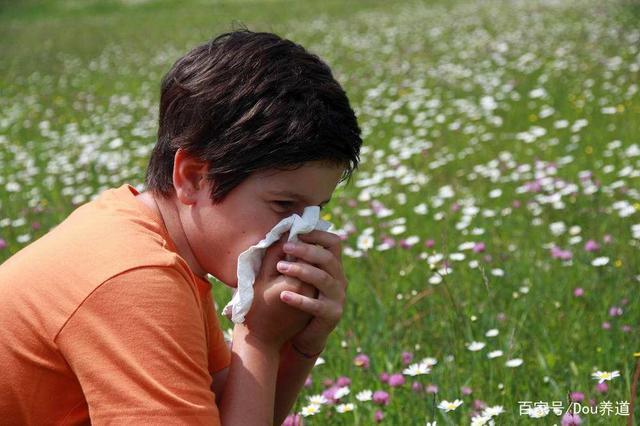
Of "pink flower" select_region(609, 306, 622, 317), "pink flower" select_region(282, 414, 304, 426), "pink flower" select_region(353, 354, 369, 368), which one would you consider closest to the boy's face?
"pink flower" select_region(282, 414, 304, 426)

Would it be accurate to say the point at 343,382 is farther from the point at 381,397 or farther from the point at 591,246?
the point at 591,246

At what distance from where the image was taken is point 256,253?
161cm

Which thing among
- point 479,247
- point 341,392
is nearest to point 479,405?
point 341,392

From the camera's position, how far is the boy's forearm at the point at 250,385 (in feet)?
5.24

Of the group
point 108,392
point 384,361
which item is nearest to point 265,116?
point 108,392

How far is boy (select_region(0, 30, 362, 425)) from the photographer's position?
1.38 metres

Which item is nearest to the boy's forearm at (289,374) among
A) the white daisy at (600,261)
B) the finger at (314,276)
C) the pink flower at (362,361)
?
the finger at (314,276)

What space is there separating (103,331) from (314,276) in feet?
1.33

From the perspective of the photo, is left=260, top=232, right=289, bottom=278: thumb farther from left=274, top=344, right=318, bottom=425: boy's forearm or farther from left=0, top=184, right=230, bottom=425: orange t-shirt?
left=274, top=344, right=318, bottom=425: boy's forearm

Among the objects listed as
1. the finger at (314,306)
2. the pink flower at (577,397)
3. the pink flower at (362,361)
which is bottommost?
the pink flower at (362,361)

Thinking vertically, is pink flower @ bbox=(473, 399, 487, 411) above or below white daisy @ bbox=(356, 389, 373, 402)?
below

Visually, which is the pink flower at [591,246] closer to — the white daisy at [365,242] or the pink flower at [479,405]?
the white daisy at [365,242]

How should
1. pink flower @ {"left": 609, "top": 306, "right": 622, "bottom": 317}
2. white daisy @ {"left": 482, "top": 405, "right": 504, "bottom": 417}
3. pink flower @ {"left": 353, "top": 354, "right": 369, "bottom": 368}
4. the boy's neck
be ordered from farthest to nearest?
1. pink flower @ {"left": 609, "top": 306, "right": 622, "bottom": 317}
2. pink flower @ {"left": 353, "top": 354, "right": 369, "bottom": 368}
3. white daisy @ {"left": 482, "top": 405, "right": 504, "bottom": 417}
4. the boy's neck

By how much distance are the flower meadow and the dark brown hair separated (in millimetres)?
724
